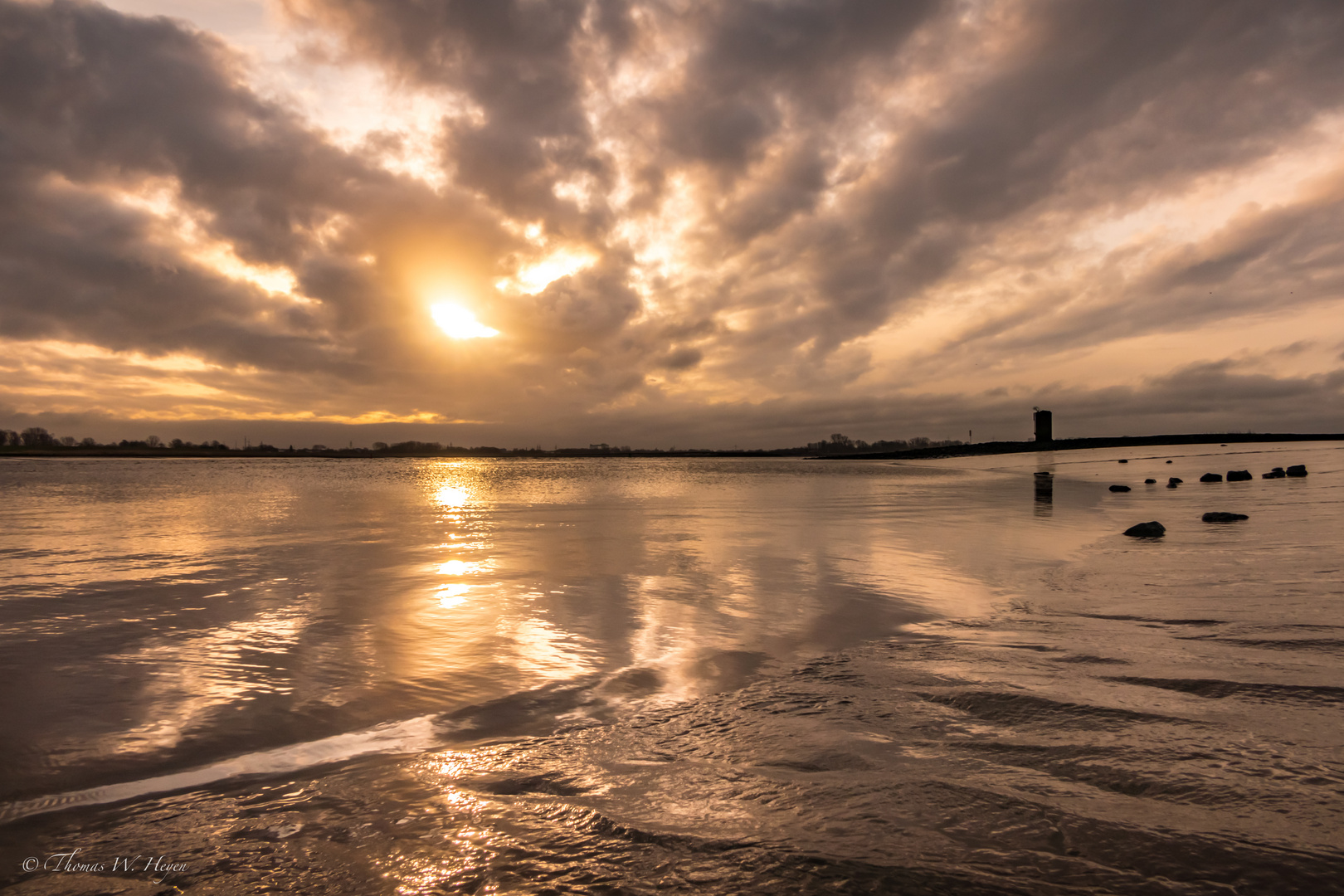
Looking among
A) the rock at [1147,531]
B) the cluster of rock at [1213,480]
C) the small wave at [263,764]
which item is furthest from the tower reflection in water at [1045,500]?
the small wave at [263,764]

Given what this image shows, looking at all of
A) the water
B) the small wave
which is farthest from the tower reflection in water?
the small wave

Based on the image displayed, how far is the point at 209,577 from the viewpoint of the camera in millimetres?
12680

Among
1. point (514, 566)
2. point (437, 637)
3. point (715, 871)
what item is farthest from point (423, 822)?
point (514, 566)

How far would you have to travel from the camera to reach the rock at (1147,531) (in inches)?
648

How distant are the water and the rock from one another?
3.13 meters

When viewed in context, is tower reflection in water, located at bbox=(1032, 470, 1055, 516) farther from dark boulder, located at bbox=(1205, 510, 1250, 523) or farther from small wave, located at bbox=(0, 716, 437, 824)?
small wave, located at bbox=(0, 716, 437, 824)

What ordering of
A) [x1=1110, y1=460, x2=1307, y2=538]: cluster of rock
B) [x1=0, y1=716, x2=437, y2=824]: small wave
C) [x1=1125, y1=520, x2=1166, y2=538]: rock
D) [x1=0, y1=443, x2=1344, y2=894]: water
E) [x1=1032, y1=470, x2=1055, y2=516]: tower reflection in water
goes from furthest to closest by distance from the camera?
[x1=1032, y1=470, x2=1055, y2=516]: tower reflection in water → [x1=1110, y1=460, x2=1307, y2=538]: cluster of rock → [x1=1125, y1=520, x2=1166, y2=538]: rock → [x1=0, y1=716, x2=437, y2=824]: small wave → [x1=0, y1=443, x2=1344, y2=894]: water

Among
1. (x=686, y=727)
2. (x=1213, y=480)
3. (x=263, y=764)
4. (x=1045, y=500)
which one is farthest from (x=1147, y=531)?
(x=1213, y=480)

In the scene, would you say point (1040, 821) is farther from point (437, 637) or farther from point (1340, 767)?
point (437, 637)

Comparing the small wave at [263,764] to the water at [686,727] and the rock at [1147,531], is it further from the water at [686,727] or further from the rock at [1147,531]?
the rock at [1147,531]

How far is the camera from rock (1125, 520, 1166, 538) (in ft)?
54.0

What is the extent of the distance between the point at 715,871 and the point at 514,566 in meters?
11.4

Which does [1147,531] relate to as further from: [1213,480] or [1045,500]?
[1213,480]

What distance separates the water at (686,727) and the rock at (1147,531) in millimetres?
3126
